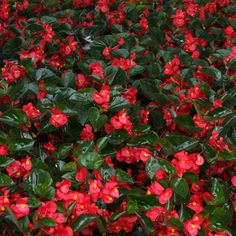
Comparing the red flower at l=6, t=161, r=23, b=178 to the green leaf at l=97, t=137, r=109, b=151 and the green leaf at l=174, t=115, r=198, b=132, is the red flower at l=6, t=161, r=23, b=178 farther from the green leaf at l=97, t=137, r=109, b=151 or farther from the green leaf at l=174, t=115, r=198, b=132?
the green leaf at l=174, t=115, r=198, b=132

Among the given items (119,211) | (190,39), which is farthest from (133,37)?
(119,211)

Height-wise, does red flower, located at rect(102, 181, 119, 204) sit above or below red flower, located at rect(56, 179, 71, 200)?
below

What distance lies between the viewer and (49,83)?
Answer: 1386 millimetres

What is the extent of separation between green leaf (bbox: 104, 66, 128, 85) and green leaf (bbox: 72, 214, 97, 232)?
1.66 ft

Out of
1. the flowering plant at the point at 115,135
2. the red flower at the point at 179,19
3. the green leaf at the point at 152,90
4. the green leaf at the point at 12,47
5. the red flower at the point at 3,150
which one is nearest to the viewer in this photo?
the flowering plant at the point at 115,135

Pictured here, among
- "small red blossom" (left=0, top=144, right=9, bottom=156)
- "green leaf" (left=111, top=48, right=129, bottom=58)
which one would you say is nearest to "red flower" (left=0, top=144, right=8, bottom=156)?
"small red blossom" (left=0, top=144, right=9, bottom=156)

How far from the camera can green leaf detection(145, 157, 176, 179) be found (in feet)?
3.59

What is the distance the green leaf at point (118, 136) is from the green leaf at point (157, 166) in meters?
0.11

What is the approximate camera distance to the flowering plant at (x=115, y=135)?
1031mm

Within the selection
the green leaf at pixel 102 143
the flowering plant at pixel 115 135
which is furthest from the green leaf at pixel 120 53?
the green leaf at pixel 102 143

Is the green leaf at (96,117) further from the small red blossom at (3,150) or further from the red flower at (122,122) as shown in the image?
the small red blossom at (3,150)

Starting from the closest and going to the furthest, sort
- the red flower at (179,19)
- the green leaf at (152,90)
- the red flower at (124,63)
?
the green leaf at (152,90), the red flower at (124,63), the red flower at (179,19)

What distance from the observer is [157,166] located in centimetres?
110

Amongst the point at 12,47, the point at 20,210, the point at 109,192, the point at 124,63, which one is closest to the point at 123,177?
the point at 109,192
